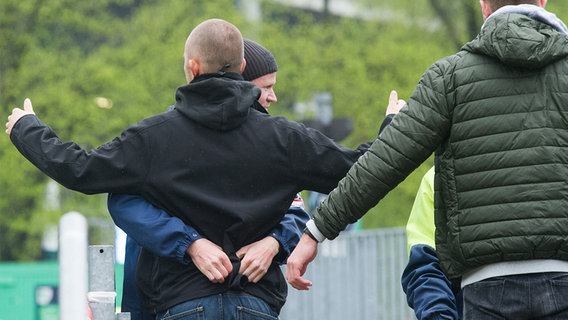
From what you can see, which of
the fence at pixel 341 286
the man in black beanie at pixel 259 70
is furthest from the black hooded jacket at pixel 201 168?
the fence at pixel 341 286

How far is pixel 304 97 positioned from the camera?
23.9m

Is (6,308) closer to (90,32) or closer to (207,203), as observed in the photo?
(90,32)

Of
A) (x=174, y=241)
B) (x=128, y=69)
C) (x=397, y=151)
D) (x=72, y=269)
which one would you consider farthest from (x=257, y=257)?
(x=128, y=69)

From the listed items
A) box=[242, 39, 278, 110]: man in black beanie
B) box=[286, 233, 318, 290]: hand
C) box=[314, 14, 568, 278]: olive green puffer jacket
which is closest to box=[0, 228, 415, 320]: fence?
box=[242, 39, 278, 110]: man in black beanie

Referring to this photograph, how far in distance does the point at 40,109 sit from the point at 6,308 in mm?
7005

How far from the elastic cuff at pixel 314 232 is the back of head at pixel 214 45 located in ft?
2.34

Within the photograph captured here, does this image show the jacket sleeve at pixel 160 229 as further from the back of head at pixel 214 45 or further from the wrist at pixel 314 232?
the back of head at pixel 214 45

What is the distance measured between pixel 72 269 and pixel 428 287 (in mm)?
1824

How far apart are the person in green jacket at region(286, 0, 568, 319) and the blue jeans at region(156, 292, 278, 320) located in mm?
700

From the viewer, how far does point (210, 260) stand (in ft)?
15.8

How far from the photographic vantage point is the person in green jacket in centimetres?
425

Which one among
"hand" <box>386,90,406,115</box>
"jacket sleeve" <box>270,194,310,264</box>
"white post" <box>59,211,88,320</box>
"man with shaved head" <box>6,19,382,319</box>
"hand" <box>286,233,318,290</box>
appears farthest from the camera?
"hand" <box>386,90,406,115</box>

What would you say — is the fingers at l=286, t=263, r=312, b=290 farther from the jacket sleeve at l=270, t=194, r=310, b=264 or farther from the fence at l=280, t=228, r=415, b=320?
the fence at l=280, t=228, r=415, b=320

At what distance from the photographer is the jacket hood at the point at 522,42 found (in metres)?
4.30
